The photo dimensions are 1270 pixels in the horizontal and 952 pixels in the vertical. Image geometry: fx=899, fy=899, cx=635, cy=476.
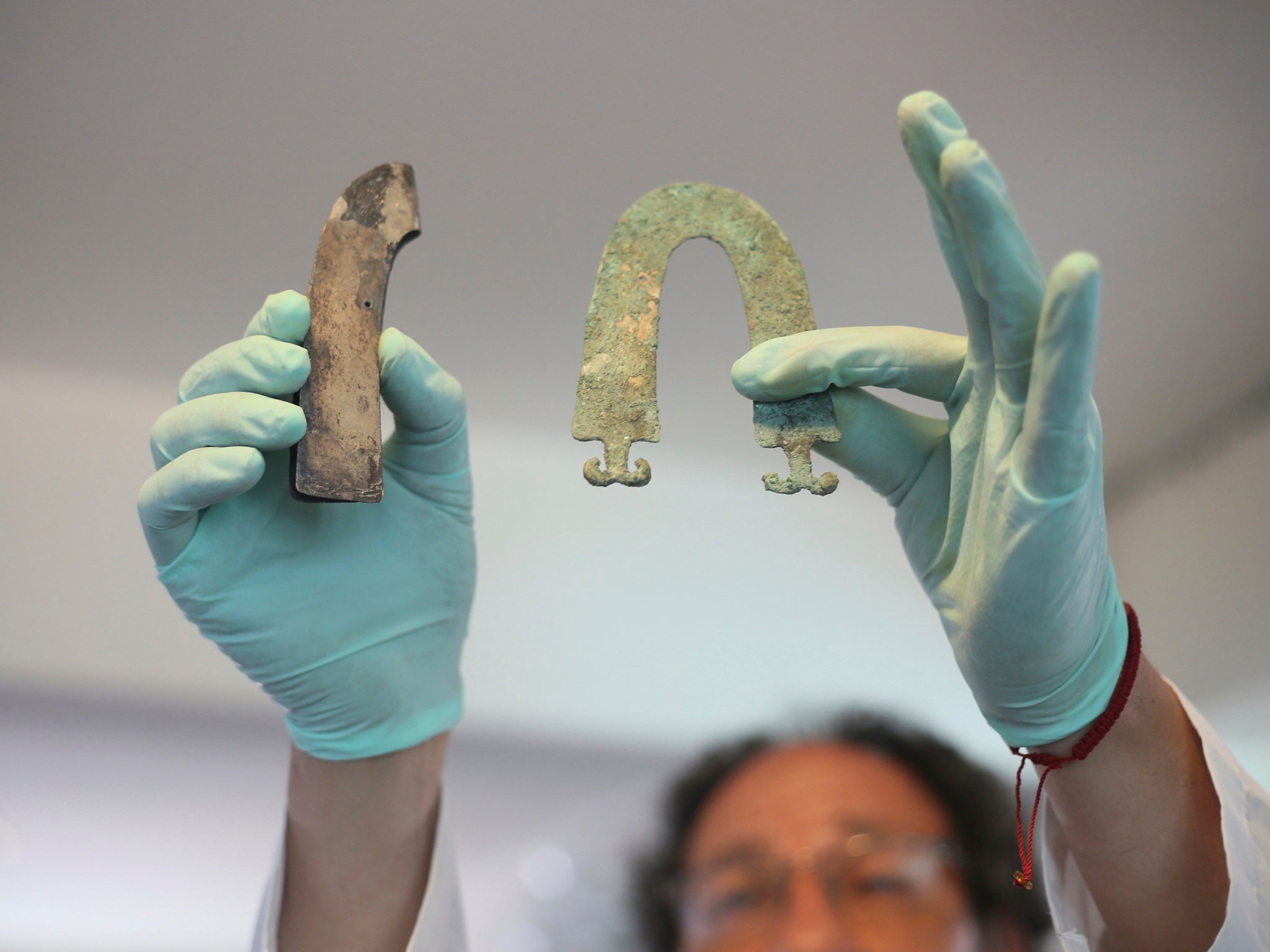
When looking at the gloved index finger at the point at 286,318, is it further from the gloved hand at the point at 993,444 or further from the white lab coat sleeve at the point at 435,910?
the white lab coat sleeve at the point at 435,910

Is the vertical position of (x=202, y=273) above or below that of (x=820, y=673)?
above

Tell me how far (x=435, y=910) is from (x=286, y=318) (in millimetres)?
1048

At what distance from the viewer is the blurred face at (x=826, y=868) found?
1.89 metres

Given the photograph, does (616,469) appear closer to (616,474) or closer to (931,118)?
(616,474)

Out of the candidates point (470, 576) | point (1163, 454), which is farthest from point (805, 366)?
point (1163, 454)

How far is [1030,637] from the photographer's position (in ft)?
3.44

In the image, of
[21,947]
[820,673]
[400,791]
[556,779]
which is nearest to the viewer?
[400,791]

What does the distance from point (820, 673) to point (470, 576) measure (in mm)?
1525

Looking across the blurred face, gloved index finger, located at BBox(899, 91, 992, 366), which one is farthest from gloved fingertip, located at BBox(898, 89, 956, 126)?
the blurred face

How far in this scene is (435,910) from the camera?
5.13ft

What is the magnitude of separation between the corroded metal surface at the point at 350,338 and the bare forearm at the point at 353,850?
0.58 meters

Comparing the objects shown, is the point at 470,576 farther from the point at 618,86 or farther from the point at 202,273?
the point at 202,273

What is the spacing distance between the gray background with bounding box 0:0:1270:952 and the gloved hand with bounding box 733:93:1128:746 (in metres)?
0.92

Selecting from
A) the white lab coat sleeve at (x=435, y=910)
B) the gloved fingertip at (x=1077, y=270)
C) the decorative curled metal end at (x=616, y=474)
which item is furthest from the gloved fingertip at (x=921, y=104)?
the white lab coat sleeve at (x=435, y=910)
